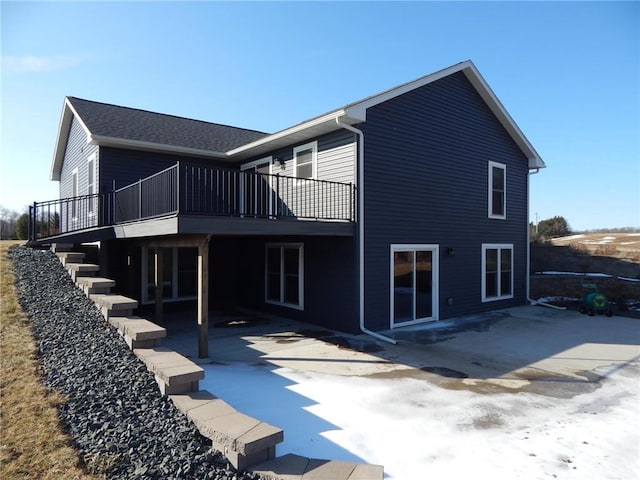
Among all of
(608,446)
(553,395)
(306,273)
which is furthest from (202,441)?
(306,273)

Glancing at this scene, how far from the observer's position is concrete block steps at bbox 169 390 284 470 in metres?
3.09

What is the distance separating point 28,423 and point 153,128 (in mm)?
10392

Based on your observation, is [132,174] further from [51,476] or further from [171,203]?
[51,476]

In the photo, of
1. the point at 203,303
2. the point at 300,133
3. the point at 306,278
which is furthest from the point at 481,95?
the point at 203,303

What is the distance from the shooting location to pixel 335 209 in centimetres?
895

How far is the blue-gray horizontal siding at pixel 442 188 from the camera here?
895cm

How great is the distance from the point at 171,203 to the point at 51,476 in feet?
16.0

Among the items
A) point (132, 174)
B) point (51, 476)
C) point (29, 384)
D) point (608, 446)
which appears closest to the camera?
point (51, 476)

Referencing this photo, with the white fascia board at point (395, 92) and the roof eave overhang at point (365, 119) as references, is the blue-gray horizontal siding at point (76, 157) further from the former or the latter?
the white fascia board at point (395, 92)

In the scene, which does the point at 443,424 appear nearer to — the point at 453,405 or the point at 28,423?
the point at 453,405

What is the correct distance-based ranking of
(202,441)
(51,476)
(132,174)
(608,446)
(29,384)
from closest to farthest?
1. (51,476)
2. (202,441)
3. (608,446)
4. (29,384)
5. (132,174)

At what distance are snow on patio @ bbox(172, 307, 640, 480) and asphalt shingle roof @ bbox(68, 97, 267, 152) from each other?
22.1 feet

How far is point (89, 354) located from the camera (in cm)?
516

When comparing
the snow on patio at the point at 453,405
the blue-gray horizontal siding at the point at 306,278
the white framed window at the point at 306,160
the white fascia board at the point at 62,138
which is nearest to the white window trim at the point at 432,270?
the blue-gray horizontal siding at the point at 306,278
